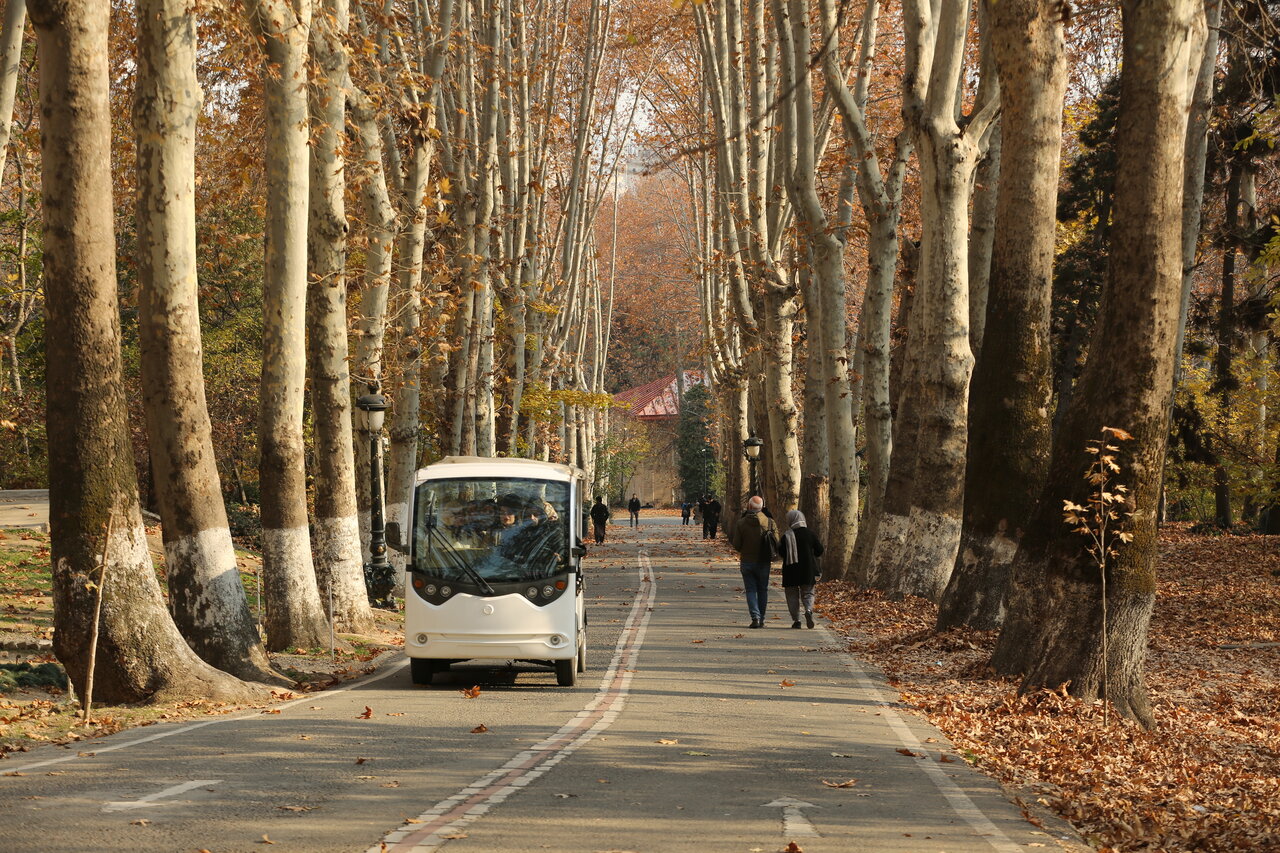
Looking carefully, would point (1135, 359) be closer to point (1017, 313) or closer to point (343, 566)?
point (1017, 313)

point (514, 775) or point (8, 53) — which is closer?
point (514, 775)

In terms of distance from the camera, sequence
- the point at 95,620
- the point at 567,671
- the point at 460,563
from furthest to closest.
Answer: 1. the point at 460,563
2. the point at 567,671
3. the point at 95,620

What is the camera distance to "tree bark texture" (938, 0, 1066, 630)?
16.2 metres

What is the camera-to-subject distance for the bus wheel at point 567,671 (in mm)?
16047

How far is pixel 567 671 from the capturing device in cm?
1608

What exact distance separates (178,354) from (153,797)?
22.2ft

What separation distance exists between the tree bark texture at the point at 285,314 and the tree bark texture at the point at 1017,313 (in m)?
8.15

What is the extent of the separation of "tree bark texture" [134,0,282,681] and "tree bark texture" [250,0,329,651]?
2.64 meters

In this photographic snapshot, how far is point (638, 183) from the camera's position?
283 ft

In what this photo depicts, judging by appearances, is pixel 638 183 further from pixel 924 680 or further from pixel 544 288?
pixel 924 680

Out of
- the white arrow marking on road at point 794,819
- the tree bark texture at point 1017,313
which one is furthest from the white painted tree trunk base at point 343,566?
the white arrow marking on road at point 794,819

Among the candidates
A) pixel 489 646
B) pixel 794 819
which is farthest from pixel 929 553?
pixel 794 819

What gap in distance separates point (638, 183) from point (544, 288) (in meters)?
48.8

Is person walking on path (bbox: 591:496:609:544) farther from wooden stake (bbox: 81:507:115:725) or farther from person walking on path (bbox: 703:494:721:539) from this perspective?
wooden stake (bbox: 81:507:115:725)
